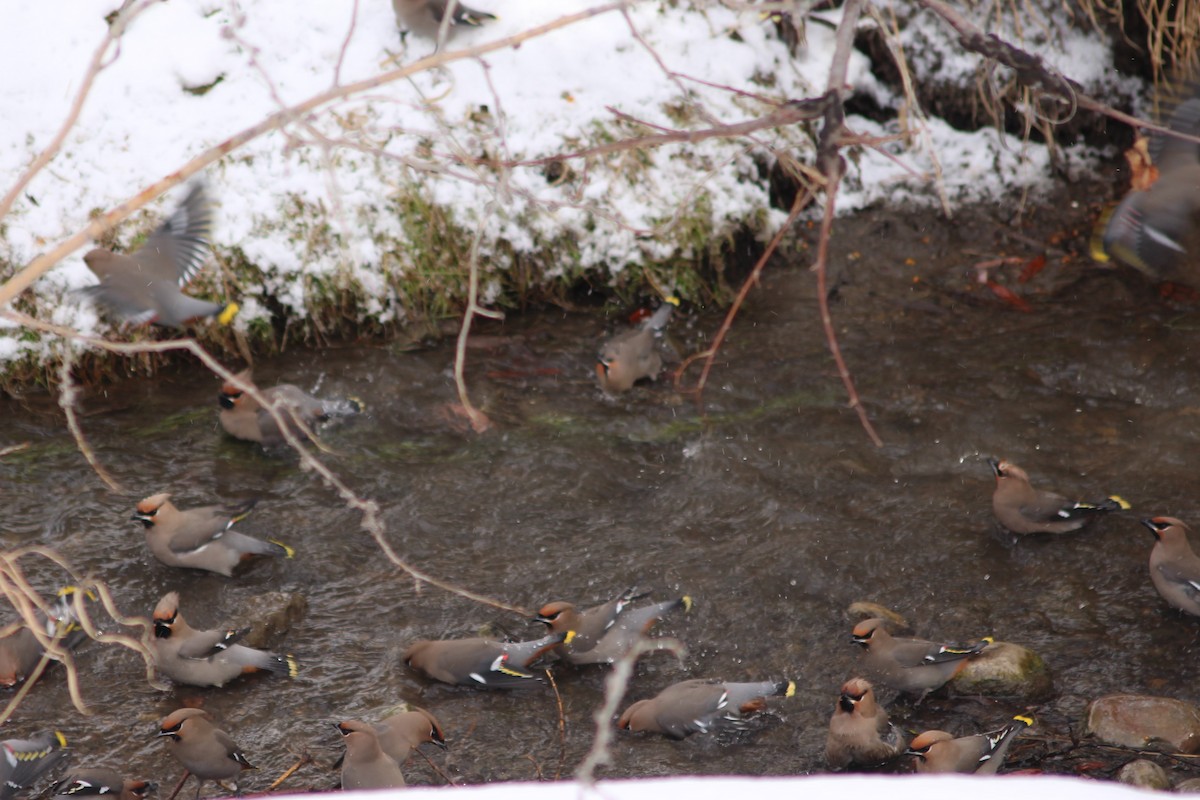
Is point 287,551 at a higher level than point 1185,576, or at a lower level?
higher

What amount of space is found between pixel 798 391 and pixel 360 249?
2.54 metres

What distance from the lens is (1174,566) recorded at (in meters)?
4.41

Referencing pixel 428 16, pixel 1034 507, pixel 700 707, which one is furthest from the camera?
pixel 428 16

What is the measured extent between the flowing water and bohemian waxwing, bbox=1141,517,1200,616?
122 millimetres

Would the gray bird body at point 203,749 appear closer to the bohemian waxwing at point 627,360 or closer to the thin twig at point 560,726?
the thin twig at point 560,726

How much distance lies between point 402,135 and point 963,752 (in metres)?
4.26

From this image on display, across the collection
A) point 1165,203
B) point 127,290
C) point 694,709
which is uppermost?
point 127,290

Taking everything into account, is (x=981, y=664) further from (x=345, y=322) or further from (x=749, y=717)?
(x=345, y=322)

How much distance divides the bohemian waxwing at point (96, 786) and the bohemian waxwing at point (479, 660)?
104cm

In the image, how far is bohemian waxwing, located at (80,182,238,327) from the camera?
211 inches

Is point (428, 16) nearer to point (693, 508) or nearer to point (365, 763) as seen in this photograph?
point (693, 508)

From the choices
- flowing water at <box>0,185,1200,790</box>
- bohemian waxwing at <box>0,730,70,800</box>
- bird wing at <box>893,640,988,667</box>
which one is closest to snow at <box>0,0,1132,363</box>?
flowing water at <box>0,185,1200,790</box>

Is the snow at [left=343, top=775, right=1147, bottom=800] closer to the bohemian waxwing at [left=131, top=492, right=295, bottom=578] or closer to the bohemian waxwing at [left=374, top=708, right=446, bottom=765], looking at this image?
the bohemian waxwing at [left=374, top=708, right=446, bottom=765]

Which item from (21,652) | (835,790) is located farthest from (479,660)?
(835,790)
